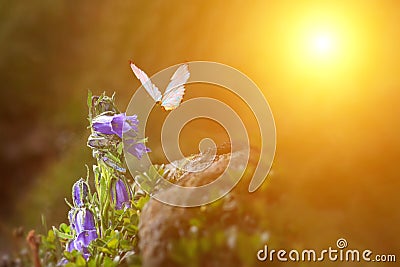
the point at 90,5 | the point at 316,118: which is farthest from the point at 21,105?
the point at 316,118

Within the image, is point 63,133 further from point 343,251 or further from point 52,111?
point 343,251

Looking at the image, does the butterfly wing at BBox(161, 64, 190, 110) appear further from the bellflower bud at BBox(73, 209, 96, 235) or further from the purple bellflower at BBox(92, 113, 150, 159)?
the bellflower bud at BBox(73, 209, 96, 235)

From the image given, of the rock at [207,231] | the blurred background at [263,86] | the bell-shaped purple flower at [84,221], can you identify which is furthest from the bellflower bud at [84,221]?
the blurred background at [263,86]

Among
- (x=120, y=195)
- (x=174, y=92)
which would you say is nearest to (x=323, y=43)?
(x=174, y=92)

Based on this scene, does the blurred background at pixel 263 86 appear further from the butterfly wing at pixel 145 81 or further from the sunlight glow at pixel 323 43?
the butterfly wing at pixel 145 81

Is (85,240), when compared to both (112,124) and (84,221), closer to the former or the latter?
(84,221)

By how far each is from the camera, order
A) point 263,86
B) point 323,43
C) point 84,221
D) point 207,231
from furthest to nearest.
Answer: point 263,86
point 323,43
point 84,221
point 207,231
